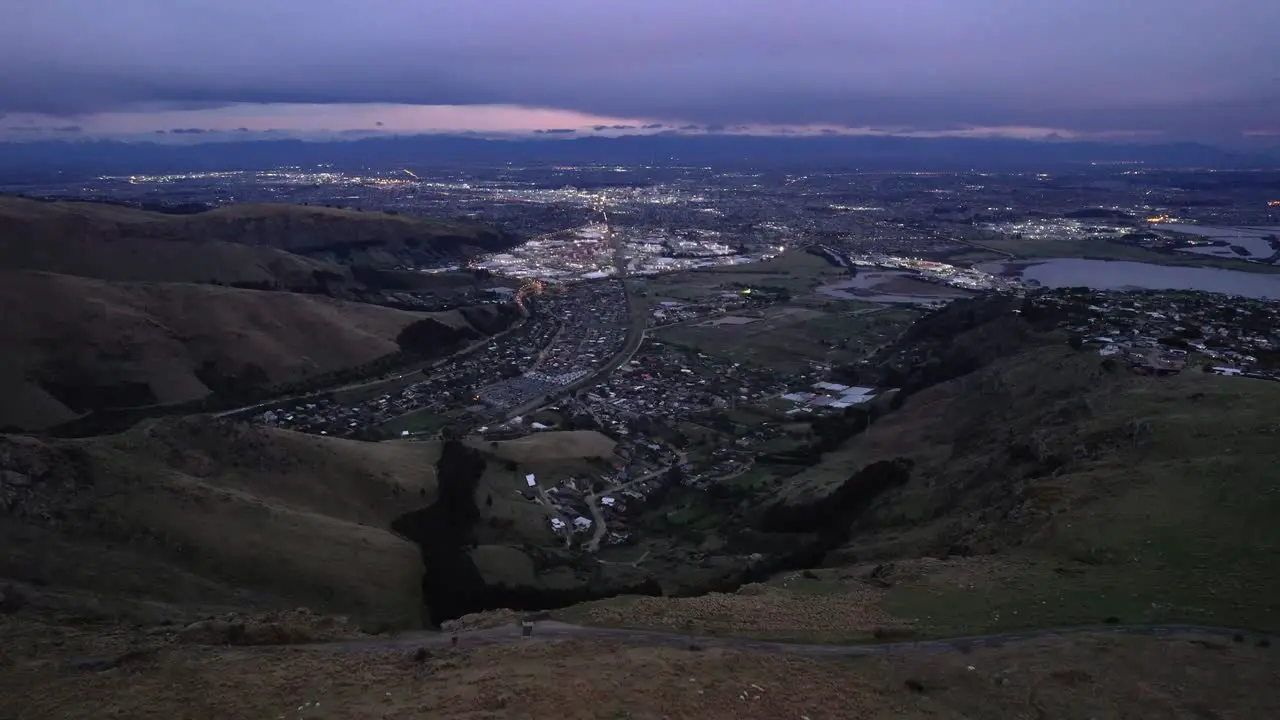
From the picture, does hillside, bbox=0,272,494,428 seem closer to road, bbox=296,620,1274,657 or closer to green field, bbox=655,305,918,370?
green field, bbox=655,305,918,370

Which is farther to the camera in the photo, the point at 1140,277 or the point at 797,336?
the point at 1140,277

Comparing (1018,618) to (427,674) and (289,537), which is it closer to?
(427,674)

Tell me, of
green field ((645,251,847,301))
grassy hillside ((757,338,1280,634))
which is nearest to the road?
grassy hillside ((757,338,1280,634))

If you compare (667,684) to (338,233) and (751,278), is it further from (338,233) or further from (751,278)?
(338,233)

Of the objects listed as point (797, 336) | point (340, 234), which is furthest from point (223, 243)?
point (797, 336)

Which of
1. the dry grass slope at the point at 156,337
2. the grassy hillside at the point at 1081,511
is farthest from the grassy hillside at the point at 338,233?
the grassy hillside at the point at 1081,511

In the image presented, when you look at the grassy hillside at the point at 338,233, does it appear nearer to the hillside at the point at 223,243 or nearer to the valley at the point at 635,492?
the hillside at the point at 223,243

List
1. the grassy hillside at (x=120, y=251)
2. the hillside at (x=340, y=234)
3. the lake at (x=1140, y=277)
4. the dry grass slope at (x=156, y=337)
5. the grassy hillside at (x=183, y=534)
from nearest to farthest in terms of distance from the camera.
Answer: the grassy hillside at (x=183, y=534) → the dry grass slope at (x=156, y=337) → the grassy hillside at (x=120, y=251) → the lake at (x=1140, y=277) → the hillside at (x=340, y=234)

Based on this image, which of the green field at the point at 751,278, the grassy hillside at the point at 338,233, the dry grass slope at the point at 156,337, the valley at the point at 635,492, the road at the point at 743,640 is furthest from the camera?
the grassy hillside at the point at 338,233
